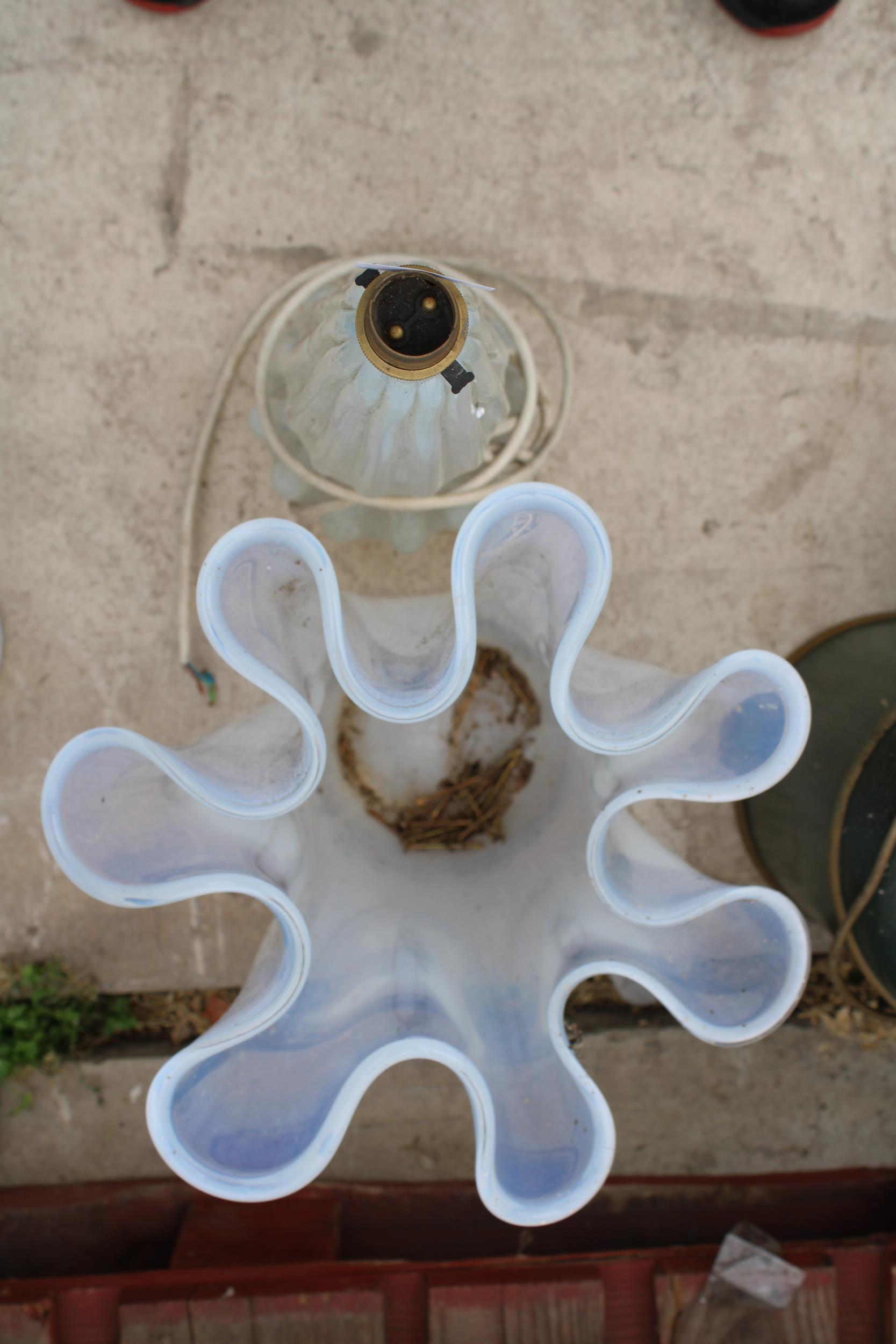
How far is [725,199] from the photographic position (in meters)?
1.30

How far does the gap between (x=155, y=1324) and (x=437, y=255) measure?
4.93 feet

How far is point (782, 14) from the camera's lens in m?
1.24

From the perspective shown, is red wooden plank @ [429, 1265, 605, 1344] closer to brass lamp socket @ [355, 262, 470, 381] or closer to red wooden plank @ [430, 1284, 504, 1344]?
red wooden plank @ [430, 1284, 504, 1344]

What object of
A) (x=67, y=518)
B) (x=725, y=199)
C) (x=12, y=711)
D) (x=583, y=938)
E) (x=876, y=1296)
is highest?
(x=725, y=199)

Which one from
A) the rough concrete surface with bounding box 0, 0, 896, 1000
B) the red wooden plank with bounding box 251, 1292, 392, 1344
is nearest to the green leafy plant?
the rough concrete surface with bounding box 0, 0, 896, 1000

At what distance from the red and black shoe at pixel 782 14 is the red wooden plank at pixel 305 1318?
183cm

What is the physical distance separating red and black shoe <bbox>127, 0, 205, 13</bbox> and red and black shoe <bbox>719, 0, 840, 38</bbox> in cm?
75

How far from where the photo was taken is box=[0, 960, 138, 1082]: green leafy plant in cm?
126

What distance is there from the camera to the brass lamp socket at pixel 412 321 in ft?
2.31

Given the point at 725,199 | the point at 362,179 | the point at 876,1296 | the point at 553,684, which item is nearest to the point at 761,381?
the point at 725,199

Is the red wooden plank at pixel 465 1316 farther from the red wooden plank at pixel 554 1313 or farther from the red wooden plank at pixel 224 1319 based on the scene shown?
the red wooden plank at pixel 224 1319

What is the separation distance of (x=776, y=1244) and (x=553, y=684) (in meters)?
1.05

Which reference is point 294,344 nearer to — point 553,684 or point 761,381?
point 553,684

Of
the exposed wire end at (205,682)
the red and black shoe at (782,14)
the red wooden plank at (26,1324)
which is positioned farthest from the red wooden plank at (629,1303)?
the red and black shoe at (782,14)
